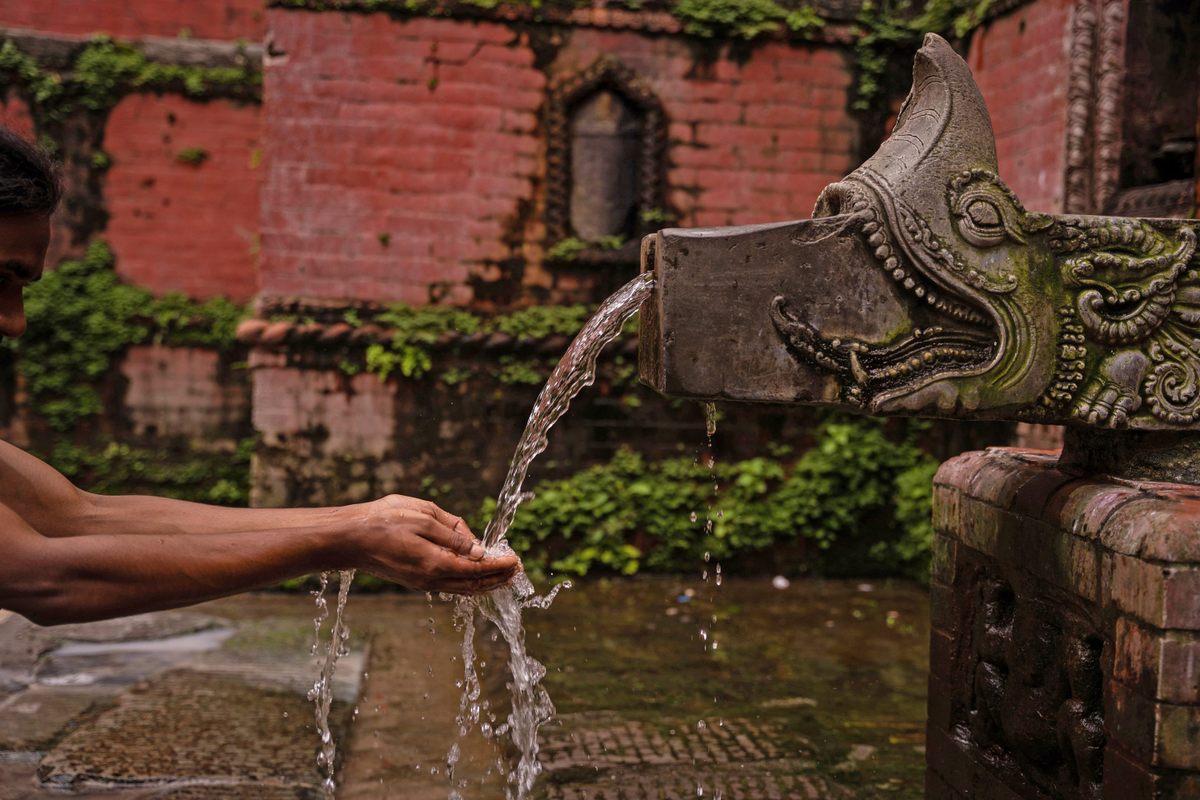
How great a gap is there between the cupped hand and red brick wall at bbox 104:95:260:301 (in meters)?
7.67

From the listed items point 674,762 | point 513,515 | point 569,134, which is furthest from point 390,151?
point 674,762

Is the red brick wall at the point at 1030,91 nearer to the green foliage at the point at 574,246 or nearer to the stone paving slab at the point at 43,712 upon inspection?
the green foliage at the point at 574,246

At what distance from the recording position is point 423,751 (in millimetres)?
3816

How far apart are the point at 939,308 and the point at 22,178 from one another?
1798mm

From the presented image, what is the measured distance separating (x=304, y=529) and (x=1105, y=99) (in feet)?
17.4

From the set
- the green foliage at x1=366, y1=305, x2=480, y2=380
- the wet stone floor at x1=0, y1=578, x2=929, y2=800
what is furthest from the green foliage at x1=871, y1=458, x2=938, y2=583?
the green foliage at x1=366, y1=305, x2=480, y2=380

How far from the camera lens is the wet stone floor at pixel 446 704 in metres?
3.43

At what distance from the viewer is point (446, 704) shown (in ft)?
14.5

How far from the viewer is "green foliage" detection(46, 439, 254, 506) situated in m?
8.90

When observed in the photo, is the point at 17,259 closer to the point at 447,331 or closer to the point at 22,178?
the point at 22,178

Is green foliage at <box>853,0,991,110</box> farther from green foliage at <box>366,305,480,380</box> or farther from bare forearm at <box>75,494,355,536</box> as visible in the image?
bare forearm at <box>75,494,355,536</box>

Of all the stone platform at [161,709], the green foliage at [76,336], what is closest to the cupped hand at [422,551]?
the stone platform at [161,709]

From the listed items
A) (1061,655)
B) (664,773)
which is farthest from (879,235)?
(664,773)

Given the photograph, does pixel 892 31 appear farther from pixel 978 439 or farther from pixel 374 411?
pixel 374 411
